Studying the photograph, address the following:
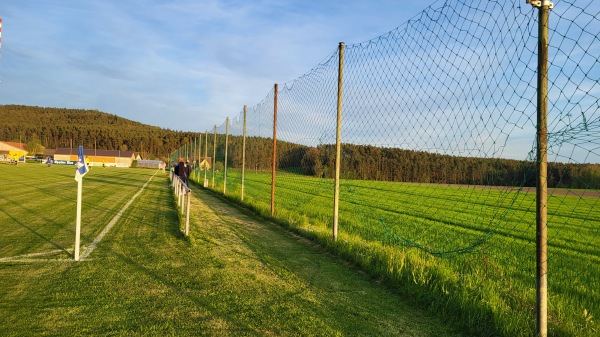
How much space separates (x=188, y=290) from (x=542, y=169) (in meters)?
3.59

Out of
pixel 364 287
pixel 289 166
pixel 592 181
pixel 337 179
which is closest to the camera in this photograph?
pixel 592 181

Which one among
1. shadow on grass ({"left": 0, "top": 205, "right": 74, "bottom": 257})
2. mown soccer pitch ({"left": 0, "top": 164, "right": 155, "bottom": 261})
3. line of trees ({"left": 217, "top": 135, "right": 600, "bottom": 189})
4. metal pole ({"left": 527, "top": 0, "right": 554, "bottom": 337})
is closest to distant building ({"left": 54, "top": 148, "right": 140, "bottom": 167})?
mown soccer pitch ({"left": 0, "top": 164, "right": 155, "bottom": 261})

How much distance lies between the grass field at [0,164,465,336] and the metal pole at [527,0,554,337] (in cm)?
80

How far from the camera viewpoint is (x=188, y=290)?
4480 millimetres

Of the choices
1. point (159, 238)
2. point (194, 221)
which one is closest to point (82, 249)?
point (159, 238)

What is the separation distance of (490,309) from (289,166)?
7.62 metres

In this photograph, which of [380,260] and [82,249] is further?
[82,249]

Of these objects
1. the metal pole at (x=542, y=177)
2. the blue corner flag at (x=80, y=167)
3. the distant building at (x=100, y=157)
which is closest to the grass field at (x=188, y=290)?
the metal pole at (x=542, y=177)

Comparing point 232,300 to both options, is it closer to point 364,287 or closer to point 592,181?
point 364,287

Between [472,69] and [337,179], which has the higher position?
[472,69]

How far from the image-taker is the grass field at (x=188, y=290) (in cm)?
354

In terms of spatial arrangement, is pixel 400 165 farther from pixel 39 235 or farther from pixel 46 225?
pixel 46 225

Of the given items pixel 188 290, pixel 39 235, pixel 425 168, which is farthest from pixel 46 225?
pixel 425 168

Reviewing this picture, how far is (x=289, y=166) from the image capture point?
1101 cm
